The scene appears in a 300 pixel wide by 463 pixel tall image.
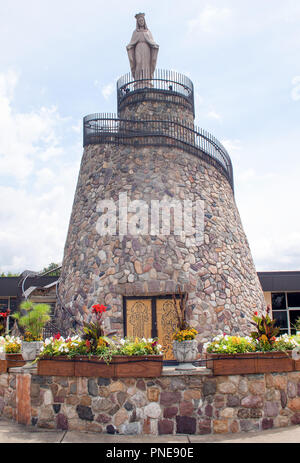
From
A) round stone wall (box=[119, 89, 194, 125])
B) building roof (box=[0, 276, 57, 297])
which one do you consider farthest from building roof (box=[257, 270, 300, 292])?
building roof (box=[0, 276, 57, 297])

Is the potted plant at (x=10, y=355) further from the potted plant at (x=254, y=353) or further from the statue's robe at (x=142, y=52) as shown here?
the statue's robe at (x=142, y=52)

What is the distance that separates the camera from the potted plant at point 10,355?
8.64m

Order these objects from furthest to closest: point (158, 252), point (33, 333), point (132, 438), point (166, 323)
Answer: point (158, 252) < point (166, 323) < point (33, 333) < point (132, 438)

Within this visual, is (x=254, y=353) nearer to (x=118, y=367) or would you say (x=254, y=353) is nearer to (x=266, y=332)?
(x=266, y=332)

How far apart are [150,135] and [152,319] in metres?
7.23

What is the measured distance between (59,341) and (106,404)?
1565mm

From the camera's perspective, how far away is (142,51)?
1892 centimetres

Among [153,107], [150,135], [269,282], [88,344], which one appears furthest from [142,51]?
[88,344]

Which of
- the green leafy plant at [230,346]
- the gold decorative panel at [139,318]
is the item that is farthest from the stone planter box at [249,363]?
the gold decorative panel at [139,318]

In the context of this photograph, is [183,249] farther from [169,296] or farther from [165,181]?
[165,181]

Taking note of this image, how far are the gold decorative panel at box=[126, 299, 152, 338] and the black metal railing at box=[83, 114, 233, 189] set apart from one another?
6354 mm

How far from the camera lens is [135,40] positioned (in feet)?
62.4

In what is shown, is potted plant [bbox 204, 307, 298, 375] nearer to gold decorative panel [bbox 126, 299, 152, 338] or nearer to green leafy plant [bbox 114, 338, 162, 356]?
green leafy plant [bbox 114, 338, 162, 356]
